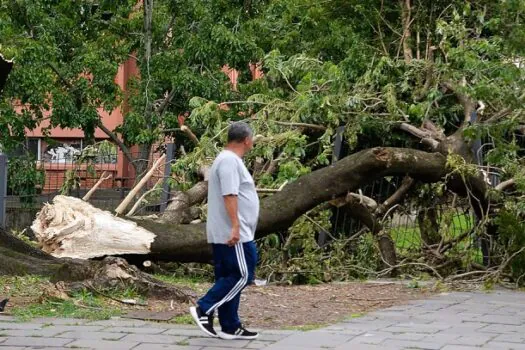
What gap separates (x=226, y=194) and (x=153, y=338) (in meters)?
1.09

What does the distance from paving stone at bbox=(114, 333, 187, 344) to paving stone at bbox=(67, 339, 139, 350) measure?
125 mm

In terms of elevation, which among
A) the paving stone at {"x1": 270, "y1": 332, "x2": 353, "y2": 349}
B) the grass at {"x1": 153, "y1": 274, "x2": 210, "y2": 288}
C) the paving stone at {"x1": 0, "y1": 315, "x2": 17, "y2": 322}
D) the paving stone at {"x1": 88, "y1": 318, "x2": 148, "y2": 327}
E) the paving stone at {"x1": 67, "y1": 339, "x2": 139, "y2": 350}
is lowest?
the paving stone at {"x1": 67, "y1": 339, "x2": 139, "y2": 350}

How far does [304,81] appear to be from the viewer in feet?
38.7

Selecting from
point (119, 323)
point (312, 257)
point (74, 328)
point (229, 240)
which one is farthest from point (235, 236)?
point (312, 257)

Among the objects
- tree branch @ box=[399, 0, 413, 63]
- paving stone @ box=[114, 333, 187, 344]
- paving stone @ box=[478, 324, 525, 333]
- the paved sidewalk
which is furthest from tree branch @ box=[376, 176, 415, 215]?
paving stone @ box=[114, 333, 187, 344]

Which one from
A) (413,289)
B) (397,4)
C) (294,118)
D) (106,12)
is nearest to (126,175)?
(294,118)

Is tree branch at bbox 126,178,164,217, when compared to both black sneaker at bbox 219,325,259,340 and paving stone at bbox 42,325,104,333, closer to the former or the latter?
paving stone at bbox 42,325,104,333

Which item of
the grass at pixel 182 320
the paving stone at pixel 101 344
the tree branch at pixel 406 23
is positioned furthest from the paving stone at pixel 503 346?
the tree branch at pixel 406 23

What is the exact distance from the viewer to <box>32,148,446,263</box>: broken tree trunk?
9.43 metres

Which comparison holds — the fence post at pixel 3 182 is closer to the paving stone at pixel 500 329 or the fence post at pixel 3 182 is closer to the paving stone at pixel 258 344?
the paving stone at pixel 258 344

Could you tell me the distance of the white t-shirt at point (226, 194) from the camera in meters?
6.42

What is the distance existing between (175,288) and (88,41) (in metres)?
12.8

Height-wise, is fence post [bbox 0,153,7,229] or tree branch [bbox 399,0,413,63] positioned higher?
tree branch [bbox 399,0,413,63]

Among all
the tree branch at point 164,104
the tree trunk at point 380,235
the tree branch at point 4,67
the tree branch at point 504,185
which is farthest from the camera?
the tree branch at point 164,104
